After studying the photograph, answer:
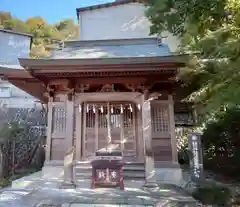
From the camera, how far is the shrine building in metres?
5.64

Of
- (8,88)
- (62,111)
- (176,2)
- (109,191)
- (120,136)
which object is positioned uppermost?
(8,88)

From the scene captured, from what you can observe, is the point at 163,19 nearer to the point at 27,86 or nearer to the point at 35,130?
the point at 27,86

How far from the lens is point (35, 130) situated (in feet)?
31.8

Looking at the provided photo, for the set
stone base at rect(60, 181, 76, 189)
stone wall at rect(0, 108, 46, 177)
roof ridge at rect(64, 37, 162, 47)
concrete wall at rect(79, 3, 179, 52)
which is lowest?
stone base at rect(60, 181, 76, 189)

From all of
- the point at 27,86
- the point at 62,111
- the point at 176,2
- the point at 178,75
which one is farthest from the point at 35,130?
the point at 176,2

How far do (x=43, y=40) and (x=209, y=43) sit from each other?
2779 cm

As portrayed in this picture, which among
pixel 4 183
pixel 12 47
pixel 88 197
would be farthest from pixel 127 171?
pixel 12 47

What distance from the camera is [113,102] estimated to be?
22.6 ft

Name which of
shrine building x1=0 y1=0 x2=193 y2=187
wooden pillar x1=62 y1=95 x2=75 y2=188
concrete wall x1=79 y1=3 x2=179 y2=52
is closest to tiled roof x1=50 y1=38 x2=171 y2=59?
shrine building x1=0 y1=0 x2=193 y2=187

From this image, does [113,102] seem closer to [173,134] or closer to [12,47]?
[173,134]

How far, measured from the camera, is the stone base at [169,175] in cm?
631

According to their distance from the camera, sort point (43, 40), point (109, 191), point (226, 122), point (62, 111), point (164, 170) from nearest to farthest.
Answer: point (109, 191) → point (164, 170) → point (62, 111) → point (226, 122) → point (43, 40)

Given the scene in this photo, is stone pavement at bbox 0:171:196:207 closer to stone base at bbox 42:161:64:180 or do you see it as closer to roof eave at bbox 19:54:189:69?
stone base at bbox 42:161:64:180

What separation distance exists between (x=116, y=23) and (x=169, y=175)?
10.7 meters
